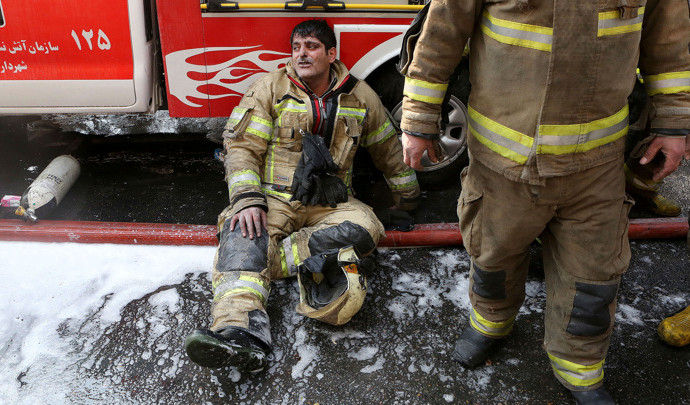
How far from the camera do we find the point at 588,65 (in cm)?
170

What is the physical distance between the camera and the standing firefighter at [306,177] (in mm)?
2602

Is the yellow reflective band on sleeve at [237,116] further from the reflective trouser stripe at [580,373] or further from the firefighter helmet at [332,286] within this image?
the reflective trouser stripe at [580,373]

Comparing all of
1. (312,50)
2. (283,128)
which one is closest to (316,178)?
(283,128)

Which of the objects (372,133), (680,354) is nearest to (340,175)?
(372,133)

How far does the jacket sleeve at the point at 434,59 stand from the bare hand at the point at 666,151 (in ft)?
2.48

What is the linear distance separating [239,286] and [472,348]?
3.53ft

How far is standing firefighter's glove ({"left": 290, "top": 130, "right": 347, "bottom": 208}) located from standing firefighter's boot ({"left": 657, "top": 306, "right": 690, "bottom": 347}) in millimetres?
1672

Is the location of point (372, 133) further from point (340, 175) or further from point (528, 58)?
point (528, 58)

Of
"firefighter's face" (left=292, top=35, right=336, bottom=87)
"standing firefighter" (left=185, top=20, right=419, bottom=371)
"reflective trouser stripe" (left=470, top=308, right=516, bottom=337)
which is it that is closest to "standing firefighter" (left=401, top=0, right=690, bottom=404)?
"reflective trouser stripe" (left=470, top=308, right=516, bottom=337)

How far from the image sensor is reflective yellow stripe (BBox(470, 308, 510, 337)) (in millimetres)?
2383

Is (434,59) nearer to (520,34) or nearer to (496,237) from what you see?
(520,34)

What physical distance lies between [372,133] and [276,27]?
0.88 meters

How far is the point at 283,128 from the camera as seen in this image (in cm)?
300

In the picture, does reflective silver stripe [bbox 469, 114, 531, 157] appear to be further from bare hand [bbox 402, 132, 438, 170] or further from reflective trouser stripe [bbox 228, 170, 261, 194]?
reflective trouser stripe [bbox 228, 170, 261, 194]
